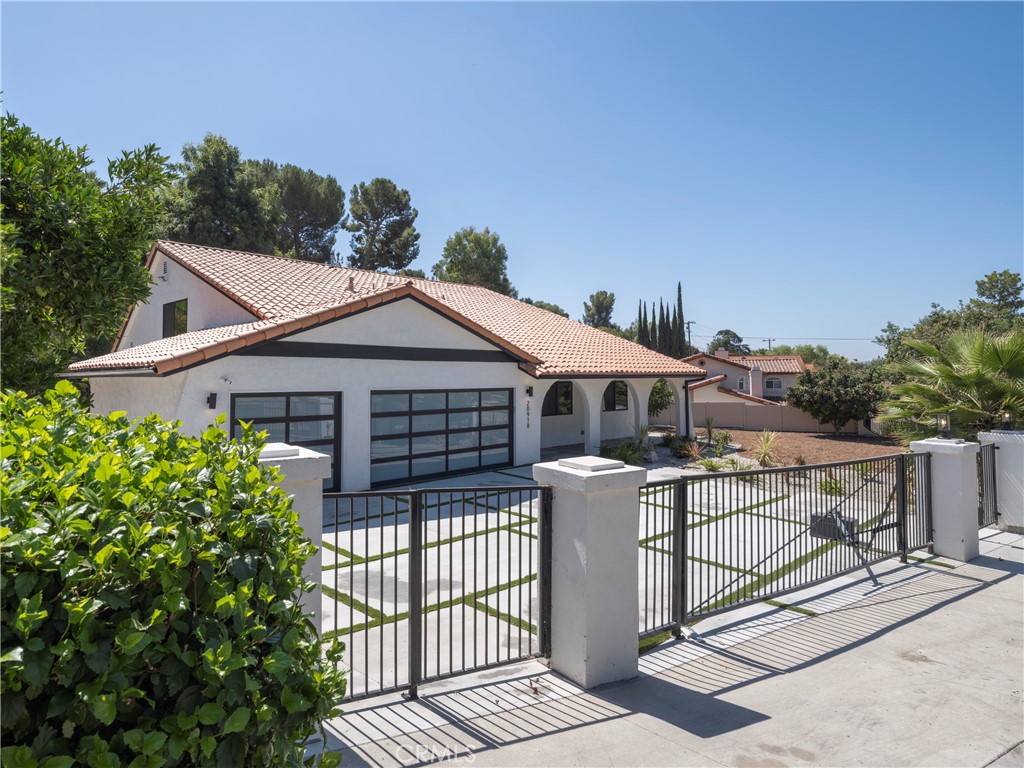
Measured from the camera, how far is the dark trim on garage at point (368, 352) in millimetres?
12180

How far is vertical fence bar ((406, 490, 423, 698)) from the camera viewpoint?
4.35 m

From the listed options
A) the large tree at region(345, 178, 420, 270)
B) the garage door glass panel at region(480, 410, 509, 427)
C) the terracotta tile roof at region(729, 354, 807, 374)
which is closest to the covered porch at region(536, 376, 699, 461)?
the garage door glass panel at region(480, 410, 509, 427)

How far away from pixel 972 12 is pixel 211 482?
12.6m

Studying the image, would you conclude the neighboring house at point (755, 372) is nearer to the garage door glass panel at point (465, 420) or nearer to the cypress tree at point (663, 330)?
the cypress tree at point (663, 330)

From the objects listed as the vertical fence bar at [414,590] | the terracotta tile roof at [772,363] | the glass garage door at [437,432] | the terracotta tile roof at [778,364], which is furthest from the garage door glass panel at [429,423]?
the terracotta tile roof at [778,364]

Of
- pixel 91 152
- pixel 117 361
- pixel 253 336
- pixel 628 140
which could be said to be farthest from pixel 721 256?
pixel 91 152

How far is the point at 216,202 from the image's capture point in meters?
30.2

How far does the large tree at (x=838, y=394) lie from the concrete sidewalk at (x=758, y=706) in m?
23.9

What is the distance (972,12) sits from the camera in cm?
907

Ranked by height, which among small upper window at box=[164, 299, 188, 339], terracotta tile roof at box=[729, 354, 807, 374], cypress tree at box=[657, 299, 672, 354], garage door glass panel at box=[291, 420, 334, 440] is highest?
cypress tree at box=[657, 299, 672, 354]

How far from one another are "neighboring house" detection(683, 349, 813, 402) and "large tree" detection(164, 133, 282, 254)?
33849mm

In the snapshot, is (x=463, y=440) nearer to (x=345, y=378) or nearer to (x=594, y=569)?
(x=345, y=378)

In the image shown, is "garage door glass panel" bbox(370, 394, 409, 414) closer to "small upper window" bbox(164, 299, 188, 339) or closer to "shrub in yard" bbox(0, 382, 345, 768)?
"small upper window" bbox(164, 299, 188, 339)

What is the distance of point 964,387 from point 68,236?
1318 cm
